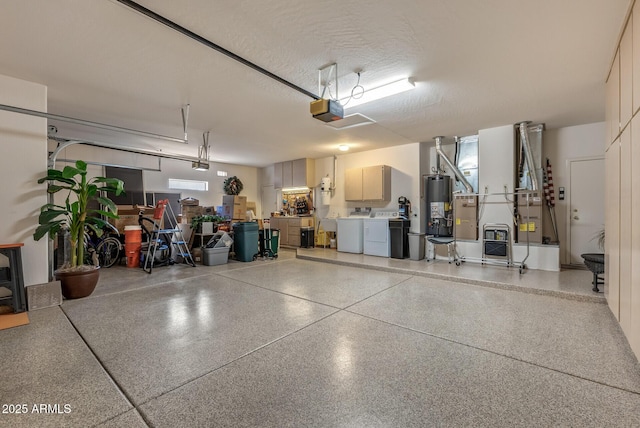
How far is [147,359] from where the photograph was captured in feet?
7.21

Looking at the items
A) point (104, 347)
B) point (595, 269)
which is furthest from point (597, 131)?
point (104, 347)

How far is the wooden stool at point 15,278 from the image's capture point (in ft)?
10.2

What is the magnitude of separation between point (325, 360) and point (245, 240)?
4.65 m

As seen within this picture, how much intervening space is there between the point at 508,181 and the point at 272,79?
4952 millimetres

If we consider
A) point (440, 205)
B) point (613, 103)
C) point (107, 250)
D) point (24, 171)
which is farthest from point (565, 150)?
point (107, 250)

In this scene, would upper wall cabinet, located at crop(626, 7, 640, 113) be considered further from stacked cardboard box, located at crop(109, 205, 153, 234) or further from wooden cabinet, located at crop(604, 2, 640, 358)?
stacked cardboard box, located at crop(109, 205, 153, 234)

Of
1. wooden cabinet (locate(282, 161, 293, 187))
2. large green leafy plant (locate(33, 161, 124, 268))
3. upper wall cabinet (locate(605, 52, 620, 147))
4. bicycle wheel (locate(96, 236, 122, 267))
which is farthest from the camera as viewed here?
wooden cabinet (locate(282, 161, 293, 187))

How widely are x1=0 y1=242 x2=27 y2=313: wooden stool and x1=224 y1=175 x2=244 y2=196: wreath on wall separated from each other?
657 centimetres

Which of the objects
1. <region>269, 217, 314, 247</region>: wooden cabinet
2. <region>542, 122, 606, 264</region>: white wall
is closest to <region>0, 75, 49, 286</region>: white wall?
<region>269, 217, 314, 247</region>: wooden cabinet

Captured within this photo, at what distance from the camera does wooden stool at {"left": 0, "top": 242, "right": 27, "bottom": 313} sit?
312cm

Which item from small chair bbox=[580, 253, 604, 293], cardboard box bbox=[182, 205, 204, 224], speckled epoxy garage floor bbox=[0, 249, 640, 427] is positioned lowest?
speckled epoxy garage floor bbox=[0, 249, 640, 427]

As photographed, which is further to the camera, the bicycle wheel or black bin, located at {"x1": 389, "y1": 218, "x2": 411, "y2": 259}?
black bin, located at {"x1": 389, "y1": 218, "x2": 411, "y2": 259}

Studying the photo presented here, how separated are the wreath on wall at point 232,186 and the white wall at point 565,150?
8692 mm

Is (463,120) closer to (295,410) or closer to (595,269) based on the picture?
(595,269)
